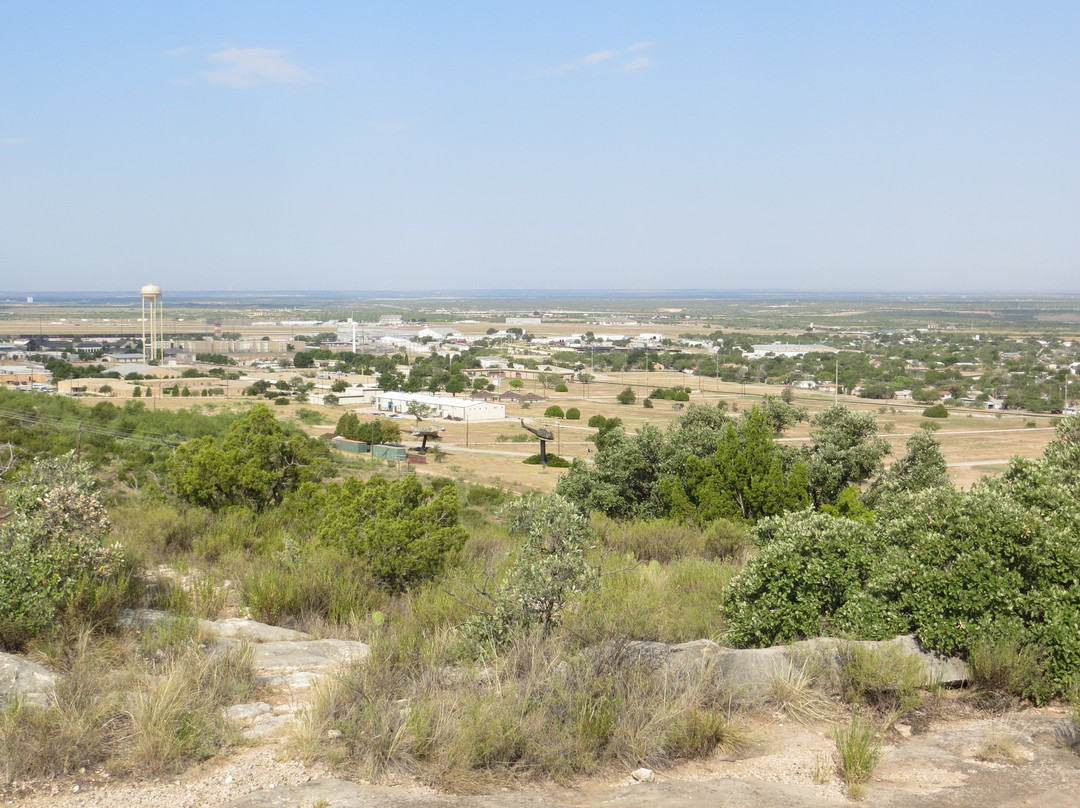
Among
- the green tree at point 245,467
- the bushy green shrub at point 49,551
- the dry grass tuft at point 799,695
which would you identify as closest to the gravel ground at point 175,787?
the bushy green shrub at point 49,551

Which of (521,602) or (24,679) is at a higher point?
(521,602)

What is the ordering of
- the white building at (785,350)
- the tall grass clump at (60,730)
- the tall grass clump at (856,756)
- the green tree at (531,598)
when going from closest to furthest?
the tall grass clump at (60,730), the tall grass clump at (856,756), the green tree at (531,598), the white building at (785,350)

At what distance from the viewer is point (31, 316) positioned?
650ft

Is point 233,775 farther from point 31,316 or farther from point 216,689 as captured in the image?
point 31,316

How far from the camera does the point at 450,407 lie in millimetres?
56281

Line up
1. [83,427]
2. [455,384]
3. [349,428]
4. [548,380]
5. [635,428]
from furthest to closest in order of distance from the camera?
[548,380]
[455,384]
[349,428]
[635,428]
[83,427]

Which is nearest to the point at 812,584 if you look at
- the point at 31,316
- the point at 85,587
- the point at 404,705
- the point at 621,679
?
the point at 621,679

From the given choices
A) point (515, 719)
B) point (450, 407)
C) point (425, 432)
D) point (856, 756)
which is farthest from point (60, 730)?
point (450, 407)

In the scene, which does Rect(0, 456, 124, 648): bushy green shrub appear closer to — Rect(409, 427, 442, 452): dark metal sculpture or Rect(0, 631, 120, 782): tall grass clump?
Rect(0, 631, 120, 782): tall grass clump

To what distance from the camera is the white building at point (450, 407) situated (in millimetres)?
55844

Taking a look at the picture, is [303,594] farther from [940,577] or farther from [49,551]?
[940,577]

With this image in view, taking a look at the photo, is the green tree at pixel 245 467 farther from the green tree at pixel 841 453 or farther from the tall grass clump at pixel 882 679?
the tall grass clump at pixel 882 679

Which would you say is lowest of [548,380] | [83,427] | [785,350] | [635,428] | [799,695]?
[548,380]

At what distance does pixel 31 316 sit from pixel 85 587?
221821mm
